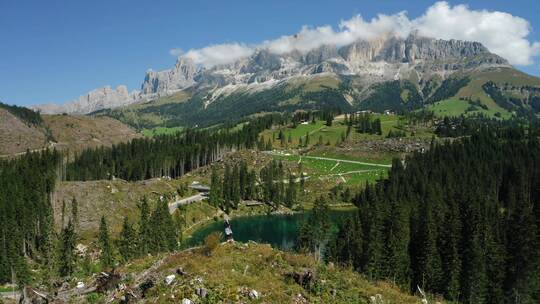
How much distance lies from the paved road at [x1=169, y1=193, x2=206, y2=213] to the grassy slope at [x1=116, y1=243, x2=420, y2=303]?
11244cm

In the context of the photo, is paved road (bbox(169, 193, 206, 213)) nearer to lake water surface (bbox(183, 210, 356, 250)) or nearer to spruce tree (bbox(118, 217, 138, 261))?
lake water surface (bbox(183, 210, 356, 250))

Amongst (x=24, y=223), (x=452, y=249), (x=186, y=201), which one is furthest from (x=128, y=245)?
(x=452, y=249)

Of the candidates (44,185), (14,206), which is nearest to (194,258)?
(14,206)

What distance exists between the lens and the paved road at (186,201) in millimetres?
144113

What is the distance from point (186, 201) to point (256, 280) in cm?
12715

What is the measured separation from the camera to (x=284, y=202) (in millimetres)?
172750

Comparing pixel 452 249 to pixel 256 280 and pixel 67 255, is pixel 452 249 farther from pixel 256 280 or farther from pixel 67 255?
pixel 67 255

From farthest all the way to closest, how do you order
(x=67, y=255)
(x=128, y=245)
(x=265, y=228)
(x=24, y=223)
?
1. (x=265, y=228)
2. (x=24, y=223)
3. (x=128, y=245)
4. (x=67, y=255)

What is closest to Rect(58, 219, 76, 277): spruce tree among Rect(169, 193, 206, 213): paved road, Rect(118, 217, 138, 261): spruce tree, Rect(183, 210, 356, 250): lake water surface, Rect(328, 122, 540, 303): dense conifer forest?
Rect(118, 217, 138, 261): spruce tree

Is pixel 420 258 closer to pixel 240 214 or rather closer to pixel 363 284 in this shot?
pixel 363 284

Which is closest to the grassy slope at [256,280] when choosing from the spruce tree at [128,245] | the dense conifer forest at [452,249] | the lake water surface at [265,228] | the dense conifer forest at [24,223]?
the dense conifer forest at [452,249]

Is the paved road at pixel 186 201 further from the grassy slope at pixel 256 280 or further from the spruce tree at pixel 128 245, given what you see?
the grassy slope at pixel 256 280

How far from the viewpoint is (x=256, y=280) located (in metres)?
27.5

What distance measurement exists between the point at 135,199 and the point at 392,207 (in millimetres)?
81239
